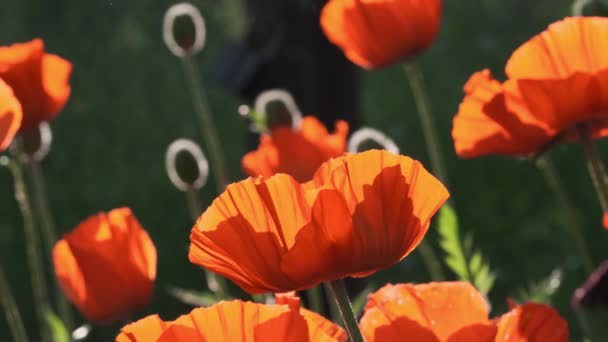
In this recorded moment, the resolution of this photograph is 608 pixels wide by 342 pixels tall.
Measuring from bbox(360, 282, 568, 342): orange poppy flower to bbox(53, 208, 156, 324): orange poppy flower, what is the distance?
40 centimetres

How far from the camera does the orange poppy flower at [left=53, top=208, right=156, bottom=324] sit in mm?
1233

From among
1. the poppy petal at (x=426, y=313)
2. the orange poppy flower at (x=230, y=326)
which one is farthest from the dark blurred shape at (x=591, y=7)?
the orange poppy flower at (x=230, y=326)

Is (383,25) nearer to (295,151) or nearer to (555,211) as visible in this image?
(295,151)

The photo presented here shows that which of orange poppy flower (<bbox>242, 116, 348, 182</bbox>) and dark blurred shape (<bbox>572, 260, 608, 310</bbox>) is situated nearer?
dark blurred shape (<bbox>572, 260, 608, 310</bbox>)

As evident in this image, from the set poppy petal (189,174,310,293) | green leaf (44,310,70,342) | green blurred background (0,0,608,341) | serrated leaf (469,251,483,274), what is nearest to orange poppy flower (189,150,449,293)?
poppy petal (189,174,310,293)

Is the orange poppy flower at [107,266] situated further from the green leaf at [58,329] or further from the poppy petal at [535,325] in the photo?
the poppy petal at [535,325]

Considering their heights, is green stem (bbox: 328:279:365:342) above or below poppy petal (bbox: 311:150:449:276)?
below

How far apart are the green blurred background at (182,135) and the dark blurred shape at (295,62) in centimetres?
58

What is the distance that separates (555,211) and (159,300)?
5.48 feet

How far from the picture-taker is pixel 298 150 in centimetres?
167

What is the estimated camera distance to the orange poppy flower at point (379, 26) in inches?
57.2

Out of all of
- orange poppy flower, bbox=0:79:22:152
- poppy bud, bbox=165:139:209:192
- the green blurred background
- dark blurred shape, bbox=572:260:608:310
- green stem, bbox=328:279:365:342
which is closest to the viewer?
dark blurred shape, bbox=572:260:608:310

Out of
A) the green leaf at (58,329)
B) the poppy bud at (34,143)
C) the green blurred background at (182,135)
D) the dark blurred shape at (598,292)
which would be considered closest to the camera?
the dark blurred shape at (598,292)

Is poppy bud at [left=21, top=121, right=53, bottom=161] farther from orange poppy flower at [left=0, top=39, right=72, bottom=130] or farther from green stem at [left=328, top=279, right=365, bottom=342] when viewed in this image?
green stem at [left=328, top=279, right=365, bottom=342]
